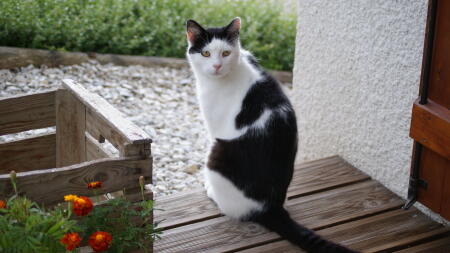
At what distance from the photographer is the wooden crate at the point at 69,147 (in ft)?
6.02

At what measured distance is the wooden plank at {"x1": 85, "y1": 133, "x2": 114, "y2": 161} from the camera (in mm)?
2390

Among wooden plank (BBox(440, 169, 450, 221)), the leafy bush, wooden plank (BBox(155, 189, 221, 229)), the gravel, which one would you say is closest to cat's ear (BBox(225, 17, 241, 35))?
wooden plank (BBox(155, 189, 221, 229))

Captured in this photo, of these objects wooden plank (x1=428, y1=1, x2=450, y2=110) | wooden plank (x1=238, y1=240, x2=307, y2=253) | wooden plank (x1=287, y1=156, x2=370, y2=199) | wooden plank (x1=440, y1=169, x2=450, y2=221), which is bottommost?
wooden plank (x1=238, y1=240, x2=307, y2=253)

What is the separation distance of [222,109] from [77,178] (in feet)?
2.87

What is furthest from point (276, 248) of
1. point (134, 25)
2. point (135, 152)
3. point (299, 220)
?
point (134, 25)

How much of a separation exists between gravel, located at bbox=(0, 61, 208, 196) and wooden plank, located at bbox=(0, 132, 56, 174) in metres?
0.97

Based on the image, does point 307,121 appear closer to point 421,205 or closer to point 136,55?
point 421,205

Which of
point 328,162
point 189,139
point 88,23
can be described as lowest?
point 189,139

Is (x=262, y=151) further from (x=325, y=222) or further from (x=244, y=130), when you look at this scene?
(x=325, y=222)

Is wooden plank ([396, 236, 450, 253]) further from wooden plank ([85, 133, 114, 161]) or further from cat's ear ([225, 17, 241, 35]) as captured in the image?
wooden plank ([85, 133, 114, 161])

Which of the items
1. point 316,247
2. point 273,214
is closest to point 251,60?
point 273,214

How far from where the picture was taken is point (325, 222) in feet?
8.49

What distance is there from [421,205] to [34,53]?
3.55 metres

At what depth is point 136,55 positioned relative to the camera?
5445mm
